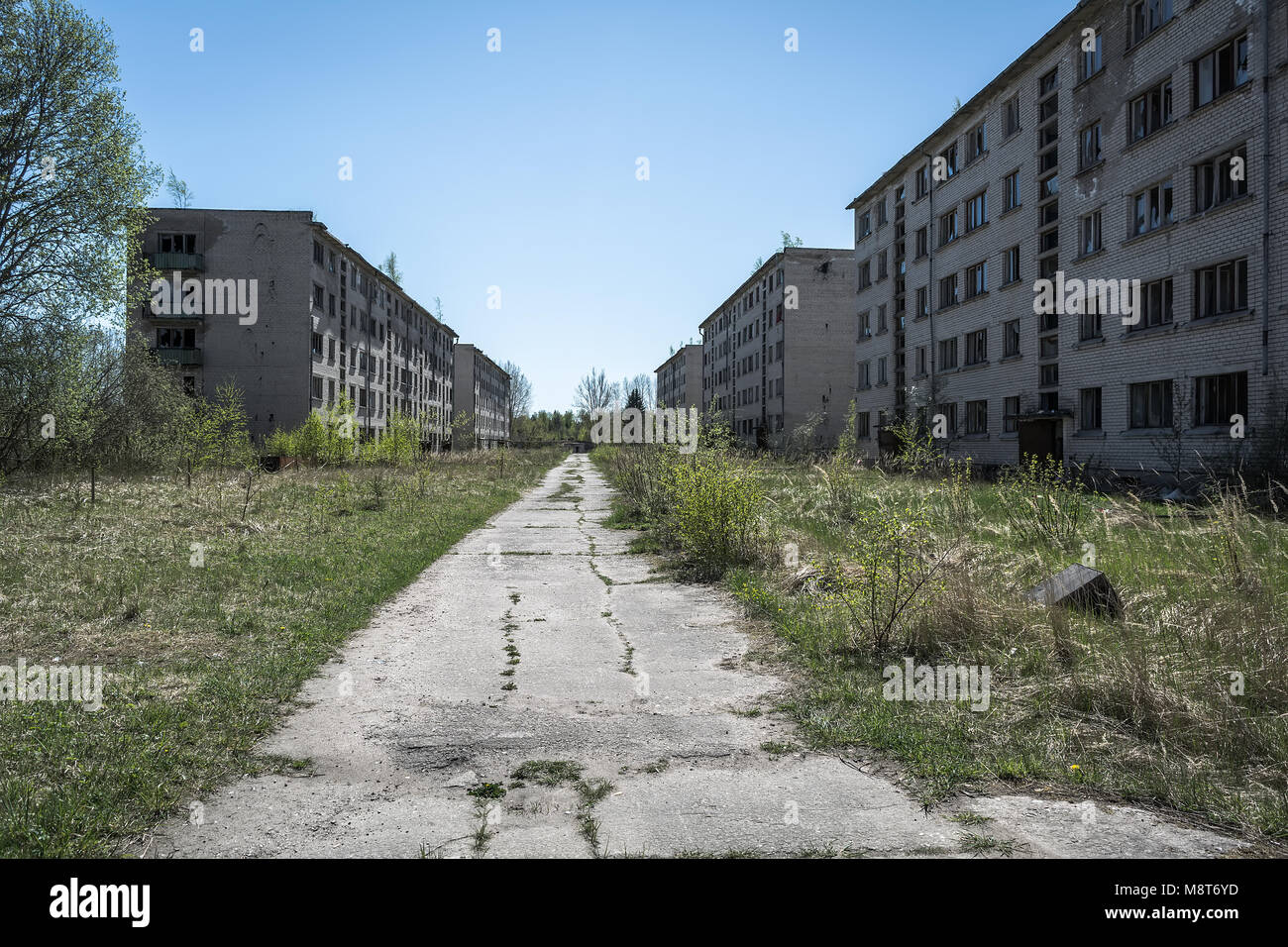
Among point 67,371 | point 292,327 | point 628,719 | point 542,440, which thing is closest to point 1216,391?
point 628,719

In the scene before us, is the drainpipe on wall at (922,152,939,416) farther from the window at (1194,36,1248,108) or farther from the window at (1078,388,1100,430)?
the window at (1194,36,1248,108)

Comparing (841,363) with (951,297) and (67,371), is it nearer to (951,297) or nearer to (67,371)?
(951,297)

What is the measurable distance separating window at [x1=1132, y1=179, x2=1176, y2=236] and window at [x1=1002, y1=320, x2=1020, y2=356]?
6712 millimetres

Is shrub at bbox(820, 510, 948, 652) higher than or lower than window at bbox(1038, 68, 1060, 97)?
lower

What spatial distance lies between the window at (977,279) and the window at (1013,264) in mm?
1394

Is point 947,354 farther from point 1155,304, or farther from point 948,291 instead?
point 1155,304

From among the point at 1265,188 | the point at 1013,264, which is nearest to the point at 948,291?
the point at 1013,264

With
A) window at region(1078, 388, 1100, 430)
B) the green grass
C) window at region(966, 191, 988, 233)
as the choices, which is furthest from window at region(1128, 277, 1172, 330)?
the green grass

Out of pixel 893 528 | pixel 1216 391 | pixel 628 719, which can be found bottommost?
pixel 628 719

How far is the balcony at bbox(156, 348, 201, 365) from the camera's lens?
41.6 meters

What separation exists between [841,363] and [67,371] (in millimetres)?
44688

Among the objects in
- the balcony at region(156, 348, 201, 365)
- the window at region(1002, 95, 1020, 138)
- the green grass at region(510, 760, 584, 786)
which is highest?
the window at region(1002, 95, 1020, 138)

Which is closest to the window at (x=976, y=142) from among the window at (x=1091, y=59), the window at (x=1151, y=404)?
the window at (x=1091, y=59)
